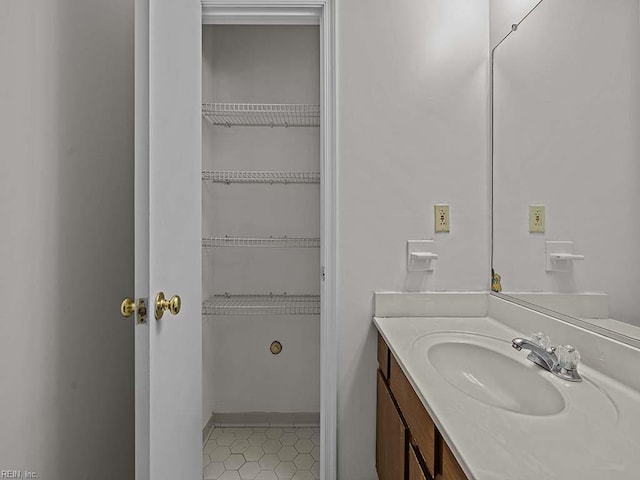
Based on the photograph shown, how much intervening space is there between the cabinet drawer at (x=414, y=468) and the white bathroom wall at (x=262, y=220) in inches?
49.1

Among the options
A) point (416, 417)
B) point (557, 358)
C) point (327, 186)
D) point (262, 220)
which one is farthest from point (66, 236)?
point (557, 358)

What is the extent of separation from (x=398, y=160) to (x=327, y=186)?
34 centimetres

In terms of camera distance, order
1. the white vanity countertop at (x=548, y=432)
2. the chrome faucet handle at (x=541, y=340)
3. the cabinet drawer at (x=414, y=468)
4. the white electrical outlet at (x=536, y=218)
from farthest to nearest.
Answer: the white electrical outlet at (x=536, y=218) → the chrome faucet handle at (x=541, y=340) → the cabinet drawer at (x=414, y=468) → the white vanity countertop at (x=548, y=432)

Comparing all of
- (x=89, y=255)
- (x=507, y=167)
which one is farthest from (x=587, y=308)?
(x=89, y=255)

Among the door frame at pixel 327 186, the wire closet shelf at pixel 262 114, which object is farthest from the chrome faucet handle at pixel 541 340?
the wire closet shelf at pixel 262 114

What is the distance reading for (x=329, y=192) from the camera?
1.53 meters

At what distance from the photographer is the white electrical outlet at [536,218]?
4.06 feet

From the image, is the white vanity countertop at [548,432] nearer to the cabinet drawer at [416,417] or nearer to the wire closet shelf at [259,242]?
the cabinet drawer at [416,417]

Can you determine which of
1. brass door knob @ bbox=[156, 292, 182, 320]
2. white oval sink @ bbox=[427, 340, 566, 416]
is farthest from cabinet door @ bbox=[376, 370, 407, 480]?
brass door knob @ bbox=[156, 292, 182, 320]

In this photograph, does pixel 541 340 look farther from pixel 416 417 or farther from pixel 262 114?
pixel 262 114

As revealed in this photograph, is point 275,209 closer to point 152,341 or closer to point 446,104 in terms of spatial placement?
point 446,104

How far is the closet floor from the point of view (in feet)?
5.68

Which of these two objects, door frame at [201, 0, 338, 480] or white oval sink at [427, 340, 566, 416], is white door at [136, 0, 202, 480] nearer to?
door frame at [201, 0, 338, 480]

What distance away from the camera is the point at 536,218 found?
126cm
